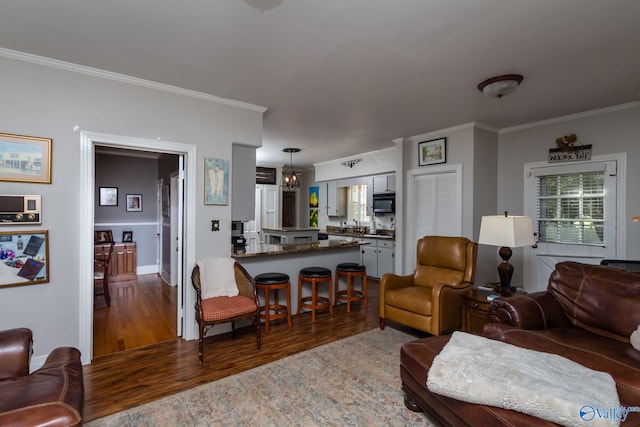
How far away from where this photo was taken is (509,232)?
2793 mm

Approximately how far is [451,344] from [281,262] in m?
2.45

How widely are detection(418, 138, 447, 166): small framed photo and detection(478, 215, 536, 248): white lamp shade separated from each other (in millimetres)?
1972

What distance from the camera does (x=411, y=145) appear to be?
17.0 ft

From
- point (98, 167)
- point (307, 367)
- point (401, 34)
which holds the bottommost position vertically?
point (307, 367)

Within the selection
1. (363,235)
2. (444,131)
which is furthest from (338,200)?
(444,131)

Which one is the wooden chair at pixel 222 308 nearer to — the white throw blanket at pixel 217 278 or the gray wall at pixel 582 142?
the white throw blanket at pixel 217 278

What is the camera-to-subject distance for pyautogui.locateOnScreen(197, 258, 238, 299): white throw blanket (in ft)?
10.2

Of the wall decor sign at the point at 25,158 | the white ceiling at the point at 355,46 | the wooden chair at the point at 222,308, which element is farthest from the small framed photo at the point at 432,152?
the wall decor sign at the point at 25,158

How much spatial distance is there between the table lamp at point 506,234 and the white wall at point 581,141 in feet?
Answer: 5.99

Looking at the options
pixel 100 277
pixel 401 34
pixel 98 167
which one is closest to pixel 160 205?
pixel 98 167

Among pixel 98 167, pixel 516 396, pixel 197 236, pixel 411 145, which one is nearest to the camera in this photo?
pixel 516 396

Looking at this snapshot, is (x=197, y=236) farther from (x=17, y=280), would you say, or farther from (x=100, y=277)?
(x=100, y=277)

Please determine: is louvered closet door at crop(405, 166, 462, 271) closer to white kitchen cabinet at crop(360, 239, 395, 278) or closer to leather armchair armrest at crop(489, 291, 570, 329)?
white kitchen cabinet at crop(360, 239, 395, 278)

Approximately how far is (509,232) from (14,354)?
3.58 metres
